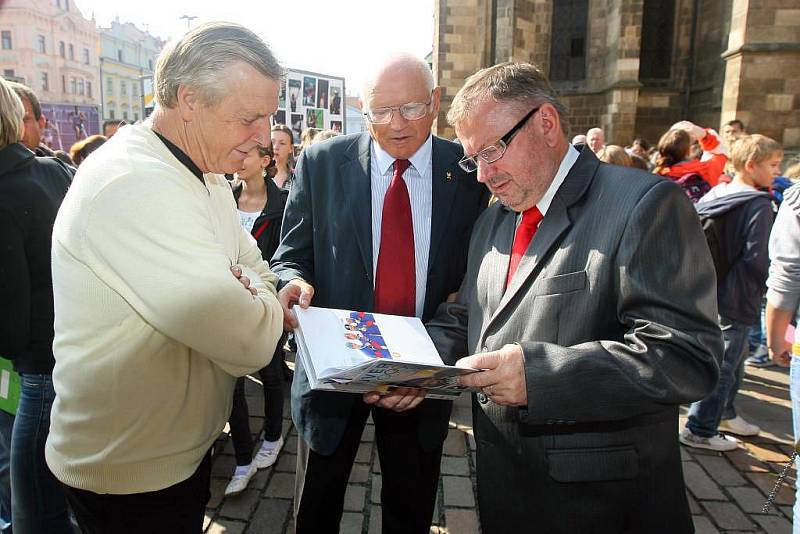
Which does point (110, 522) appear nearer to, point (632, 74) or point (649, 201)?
point (649, 201)

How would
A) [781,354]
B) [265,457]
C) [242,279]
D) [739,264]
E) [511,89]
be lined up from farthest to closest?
[739,264] < [265,457] < [781,354] < [511,89] < [242,279]

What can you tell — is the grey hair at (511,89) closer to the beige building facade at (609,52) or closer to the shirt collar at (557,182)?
the shirt collar at (557,182)

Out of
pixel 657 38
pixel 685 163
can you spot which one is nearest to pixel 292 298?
pixel 685 163

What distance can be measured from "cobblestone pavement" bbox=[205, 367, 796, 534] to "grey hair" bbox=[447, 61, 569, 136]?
237cm

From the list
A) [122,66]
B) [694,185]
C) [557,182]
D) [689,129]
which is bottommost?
[694,185]

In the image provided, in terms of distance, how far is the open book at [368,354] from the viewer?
1.47 metres

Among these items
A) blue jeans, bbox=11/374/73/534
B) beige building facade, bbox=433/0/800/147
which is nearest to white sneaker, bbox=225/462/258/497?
blue jeans, bbox=11/374/73/534

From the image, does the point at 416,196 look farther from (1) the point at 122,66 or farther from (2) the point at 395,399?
(1) the point at 122,66

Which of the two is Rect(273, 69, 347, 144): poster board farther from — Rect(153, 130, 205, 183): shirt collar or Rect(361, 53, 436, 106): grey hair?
Rect(153, 130, 205, 183): shirt collar

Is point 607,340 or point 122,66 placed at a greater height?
point 122,66

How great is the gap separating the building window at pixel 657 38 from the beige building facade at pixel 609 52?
29 mm

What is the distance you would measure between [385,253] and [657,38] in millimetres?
18262

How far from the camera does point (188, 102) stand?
1.46 metres

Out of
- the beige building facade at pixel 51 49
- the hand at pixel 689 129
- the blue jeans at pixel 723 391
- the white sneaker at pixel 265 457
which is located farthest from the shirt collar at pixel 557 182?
the beige building facade at pixel 51 49
